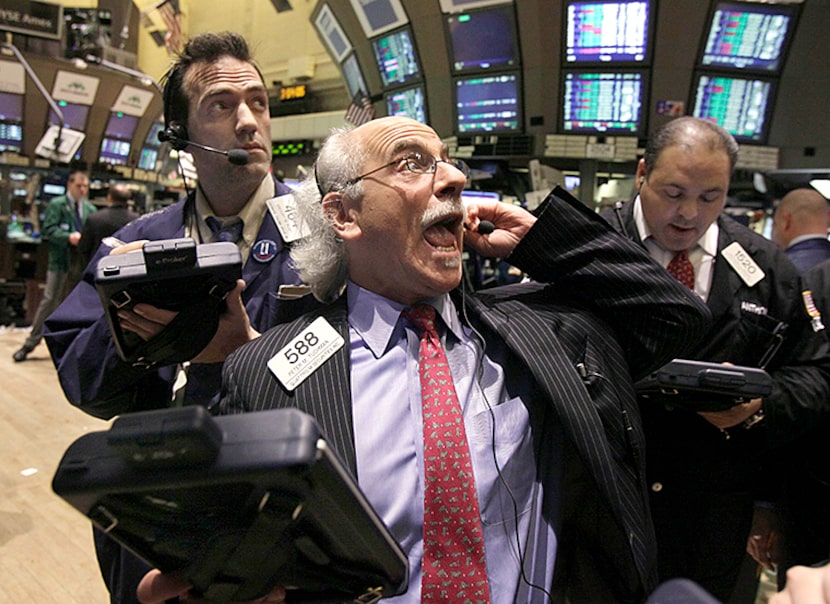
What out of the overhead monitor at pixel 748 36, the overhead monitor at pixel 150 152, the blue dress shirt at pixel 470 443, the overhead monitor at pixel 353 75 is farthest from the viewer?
the overhead monitor at pixel 150 152

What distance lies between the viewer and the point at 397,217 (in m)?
1.31

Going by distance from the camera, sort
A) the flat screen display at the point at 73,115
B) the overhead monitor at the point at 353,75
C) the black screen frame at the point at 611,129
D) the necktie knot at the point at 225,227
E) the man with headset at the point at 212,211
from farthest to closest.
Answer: the flat screen display at the point at 73,115 → the overhead monitor at the point at 353,75 → the black screen frame at the point at 611,129 → the necktie knot at the point at 225,227 → the man with headset at the point at 212,211

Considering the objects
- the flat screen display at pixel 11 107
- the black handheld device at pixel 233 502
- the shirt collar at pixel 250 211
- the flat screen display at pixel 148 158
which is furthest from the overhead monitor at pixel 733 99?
the flat screen display at pixel 148 158

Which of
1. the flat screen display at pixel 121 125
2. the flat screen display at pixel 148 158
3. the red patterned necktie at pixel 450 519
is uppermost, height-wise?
the red patterned necktie at pixel 450 519

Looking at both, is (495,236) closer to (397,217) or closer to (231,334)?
(397,217)

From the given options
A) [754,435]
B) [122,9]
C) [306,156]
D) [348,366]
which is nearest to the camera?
[348,366]

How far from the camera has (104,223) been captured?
5.09m

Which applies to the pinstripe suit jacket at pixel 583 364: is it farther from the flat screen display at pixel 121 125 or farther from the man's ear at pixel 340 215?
the flat screen display at pixel 121 125

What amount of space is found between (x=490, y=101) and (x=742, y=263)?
216 cm

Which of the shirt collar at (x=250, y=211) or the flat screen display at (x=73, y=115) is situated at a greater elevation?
the shirt collar at (x=250, y=211)

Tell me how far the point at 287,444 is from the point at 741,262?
1.56m

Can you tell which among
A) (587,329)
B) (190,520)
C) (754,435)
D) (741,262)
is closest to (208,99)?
(587,329)

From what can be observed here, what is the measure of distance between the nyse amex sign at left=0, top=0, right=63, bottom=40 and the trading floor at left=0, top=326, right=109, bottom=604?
4675 mm

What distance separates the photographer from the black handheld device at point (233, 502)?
0.55 meters
